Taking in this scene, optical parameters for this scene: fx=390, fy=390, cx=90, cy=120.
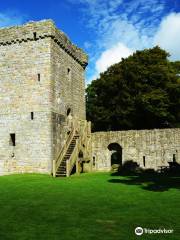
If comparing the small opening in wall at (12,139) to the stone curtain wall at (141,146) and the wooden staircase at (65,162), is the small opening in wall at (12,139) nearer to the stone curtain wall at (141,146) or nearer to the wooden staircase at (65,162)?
the wooden staircase at (65,162)

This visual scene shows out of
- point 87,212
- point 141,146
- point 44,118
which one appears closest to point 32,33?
point 44,118

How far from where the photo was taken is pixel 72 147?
78.0ft

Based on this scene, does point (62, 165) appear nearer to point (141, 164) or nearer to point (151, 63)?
point (141, 164)

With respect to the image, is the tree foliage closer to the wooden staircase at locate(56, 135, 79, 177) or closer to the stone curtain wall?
the stone curtain wall

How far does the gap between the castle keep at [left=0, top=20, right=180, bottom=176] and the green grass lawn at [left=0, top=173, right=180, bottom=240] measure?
7306mm

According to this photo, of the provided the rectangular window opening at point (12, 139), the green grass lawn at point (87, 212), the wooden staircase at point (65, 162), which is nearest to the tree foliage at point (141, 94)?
the wooden staircase at point (65, 162)

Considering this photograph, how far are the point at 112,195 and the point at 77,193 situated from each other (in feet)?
4.51

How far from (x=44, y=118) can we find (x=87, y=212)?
13284 millimetres

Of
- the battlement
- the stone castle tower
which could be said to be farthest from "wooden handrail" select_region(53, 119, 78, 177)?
the battlement

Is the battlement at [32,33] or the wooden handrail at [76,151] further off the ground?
the battlement at [32,33]

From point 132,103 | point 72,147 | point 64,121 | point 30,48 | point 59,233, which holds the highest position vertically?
point 30,48

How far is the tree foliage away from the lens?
36.6 m

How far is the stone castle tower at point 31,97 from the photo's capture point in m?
23.0

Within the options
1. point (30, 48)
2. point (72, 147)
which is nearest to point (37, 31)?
point (30, 48)
